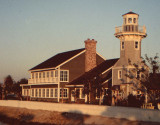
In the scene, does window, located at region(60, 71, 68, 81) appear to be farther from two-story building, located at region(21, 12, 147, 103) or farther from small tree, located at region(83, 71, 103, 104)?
small tree, located at region(83, 71, 103, 104)

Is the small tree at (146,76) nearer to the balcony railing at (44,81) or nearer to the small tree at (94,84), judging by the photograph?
the small tree at (94,84)

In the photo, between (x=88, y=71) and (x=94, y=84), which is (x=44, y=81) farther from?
(x=94, y=84)

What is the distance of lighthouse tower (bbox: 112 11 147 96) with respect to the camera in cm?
3891

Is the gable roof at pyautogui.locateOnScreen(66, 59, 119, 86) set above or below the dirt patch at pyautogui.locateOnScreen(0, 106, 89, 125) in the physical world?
above

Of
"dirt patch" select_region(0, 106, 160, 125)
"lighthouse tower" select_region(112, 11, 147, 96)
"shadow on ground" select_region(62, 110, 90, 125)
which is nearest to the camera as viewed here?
"dirt patch" select_region(0, 106, 160, 125)

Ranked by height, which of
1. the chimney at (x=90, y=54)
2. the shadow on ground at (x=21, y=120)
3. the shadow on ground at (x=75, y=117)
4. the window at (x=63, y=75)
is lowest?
the shadow on ground at (x=21, y=120)

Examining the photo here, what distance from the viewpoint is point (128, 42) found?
3947 cm

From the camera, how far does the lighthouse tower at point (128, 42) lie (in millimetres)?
38906

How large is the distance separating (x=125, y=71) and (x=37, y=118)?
1139 cm

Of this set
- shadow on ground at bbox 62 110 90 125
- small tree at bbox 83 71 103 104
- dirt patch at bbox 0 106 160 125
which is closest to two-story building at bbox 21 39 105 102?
dirt patch at bbox 0 106 160 125

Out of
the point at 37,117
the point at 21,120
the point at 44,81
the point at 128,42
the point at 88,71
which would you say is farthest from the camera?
the point at 44,81

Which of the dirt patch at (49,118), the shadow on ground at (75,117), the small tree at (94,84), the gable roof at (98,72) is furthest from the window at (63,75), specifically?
the shadow on ground at (75,117)

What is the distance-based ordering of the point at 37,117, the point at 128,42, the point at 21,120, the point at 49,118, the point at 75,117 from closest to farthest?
1. the point at 75,117
2. the point at 49,118
3. the point at 37,117
4. the point at 21,120
5. the point at 128,42

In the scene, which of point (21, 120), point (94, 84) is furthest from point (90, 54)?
point (21, 120)
